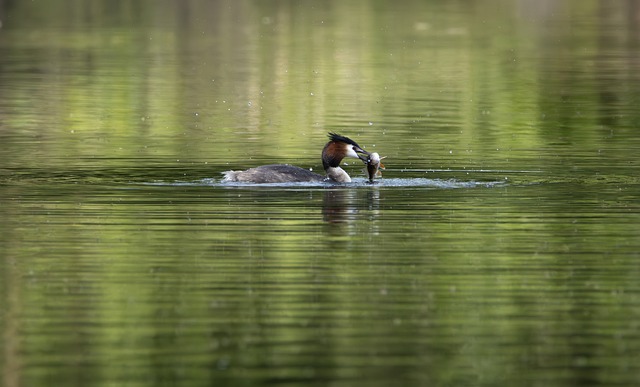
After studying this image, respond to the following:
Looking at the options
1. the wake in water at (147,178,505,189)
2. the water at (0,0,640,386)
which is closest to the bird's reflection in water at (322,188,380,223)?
the water at (0,0,640,386)

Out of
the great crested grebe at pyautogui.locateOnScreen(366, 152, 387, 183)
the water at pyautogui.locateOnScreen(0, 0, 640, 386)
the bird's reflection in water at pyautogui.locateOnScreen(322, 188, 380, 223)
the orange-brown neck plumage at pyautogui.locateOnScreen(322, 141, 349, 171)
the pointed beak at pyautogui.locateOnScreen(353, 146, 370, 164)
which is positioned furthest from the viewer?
the orange-brown neck plumage at pyautogui.locateOnScreen(322, 141, 349, 171)

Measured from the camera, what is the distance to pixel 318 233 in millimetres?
16875

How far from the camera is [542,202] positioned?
63.6 feet

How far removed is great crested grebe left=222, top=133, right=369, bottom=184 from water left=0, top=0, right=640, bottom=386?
154mm

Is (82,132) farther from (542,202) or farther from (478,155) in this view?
(542,202)

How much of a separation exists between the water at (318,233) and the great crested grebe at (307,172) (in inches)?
6.1

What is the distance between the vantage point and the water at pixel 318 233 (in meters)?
11.5

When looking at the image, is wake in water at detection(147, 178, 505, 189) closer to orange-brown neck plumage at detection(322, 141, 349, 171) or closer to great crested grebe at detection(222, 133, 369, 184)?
great crested grebe at detection(222, 133, 369, 184)

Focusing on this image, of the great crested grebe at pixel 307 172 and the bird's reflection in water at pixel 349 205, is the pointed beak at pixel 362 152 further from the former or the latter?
the bird's reflection in water at pixel 349 205

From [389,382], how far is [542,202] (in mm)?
9042

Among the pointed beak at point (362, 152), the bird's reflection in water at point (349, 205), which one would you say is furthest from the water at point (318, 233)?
the pointed beak at point (362, 152)

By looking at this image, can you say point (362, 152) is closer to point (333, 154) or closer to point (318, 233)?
point (333, 154)

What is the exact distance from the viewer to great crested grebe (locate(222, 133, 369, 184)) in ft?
68.4

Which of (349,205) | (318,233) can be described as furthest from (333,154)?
(318,233)
